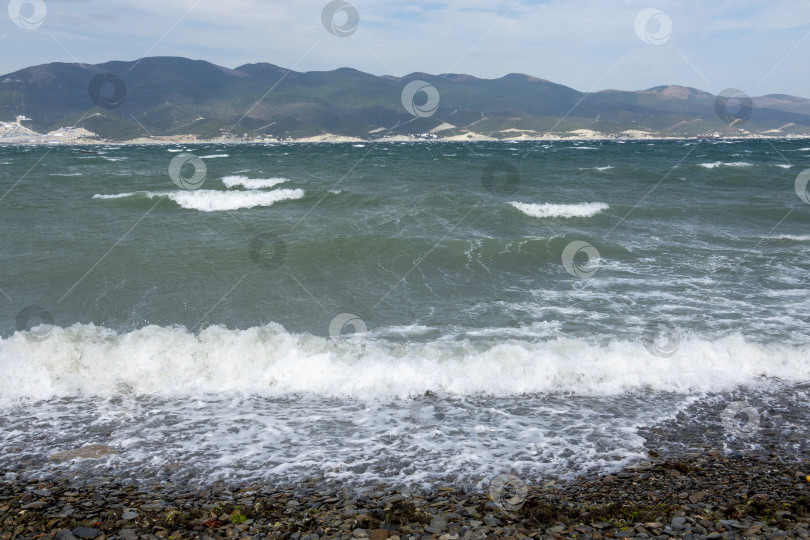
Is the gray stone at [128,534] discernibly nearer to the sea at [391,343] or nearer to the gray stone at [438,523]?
the sea at [391,343]

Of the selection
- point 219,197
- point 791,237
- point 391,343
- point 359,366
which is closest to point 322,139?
point 219,197

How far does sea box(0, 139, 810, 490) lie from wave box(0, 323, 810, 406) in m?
0.05

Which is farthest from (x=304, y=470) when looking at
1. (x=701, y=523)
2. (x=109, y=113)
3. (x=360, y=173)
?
(x=109, y=113)

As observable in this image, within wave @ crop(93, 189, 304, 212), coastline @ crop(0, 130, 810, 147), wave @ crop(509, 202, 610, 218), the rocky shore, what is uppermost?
coastline @ crop(0, 130, 810, 147)

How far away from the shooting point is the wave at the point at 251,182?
31.1 meters

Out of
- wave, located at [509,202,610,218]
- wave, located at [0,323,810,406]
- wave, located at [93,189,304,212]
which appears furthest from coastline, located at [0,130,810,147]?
wave, located at [0,323,810,406]

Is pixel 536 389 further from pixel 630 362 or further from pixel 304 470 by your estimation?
pixel 304 470

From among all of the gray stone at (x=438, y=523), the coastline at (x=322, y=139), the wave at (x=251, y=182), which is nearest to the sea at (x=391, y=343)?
the gray stone at (x=438, y=523)

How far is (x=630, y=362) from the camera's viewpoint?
880cm

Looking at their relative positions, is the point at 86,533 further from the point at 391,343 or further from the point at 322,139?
the point at 322,139

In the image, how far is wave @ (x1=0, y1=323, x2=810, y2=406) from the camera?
814cm

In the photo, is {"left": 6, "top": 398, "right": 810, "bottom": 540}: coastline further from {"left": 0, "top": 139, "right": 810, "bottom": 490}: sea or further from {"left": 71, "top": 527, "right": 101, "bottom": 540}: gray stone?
{"left": 0, "top": 139, "right": 810, "bottom": 490}: sea

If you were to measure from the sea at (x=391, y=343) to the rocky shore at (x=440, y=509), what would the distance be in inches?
11.9

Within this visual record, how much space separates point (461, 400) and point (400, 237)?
1135 cm
